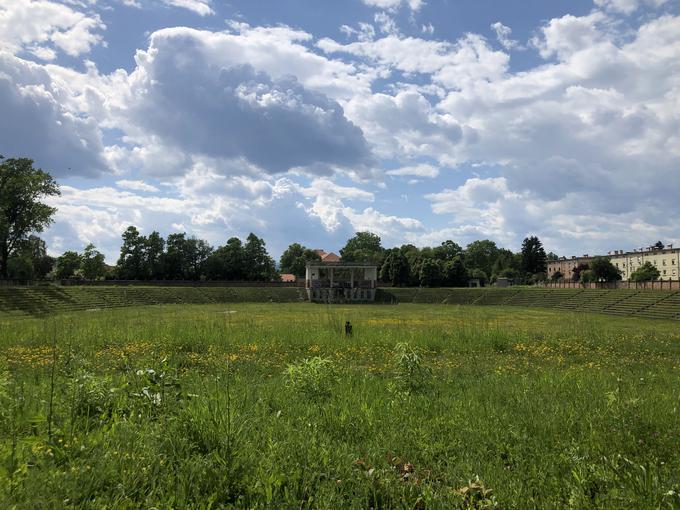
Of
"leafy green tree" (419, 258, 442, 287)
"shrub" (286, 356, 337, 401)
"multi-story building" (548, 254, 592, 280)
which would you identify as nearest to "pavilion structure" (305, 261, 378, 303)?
"leafy green tree" (419, 258, 442, 287)

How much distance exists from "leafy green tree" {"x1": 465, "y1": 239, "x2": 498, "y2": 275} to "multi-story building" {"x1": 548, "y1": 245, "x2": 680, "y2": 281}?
24503mm

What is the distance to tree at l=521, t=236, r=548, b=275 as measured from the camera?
135 metres

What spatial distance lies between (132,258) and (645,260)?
13613 centimetres

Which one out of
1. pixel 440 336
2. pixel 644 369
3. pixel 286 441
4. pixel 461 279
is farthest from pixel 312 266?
pixel 286 441

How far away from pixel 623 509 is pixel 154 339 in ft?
46.1

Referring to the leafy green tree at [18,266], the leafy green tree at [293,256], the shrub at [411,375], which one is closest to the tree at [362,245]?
the leafy green tree at [293,256]

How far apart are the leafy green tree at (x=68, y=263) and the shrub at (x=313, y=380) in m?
111

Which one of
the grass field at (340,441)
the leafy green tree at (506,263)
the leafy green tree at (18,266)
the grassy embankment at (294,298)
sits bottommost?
the grassy embankment at (294,298)

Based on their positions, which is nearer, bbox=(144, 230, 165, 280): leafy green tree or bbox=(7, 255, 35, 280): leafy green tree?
bbox=(7, 255, 35, 280): leafy green tree

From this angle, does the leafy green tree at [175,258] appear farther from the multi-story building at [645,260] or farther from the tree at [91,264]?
the multi-story building at [645,260]

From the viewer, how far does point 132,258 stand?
306 ft

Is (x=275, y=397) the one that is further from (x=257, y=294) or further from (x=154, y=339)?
(x=257, y=294)

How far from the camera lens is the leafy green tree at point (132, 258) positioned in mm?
92125

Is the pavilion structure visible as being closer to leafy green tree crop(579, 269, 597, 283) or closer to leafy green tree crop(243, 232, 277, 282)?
leafy green tree crop(243, 232, 277, 282)
